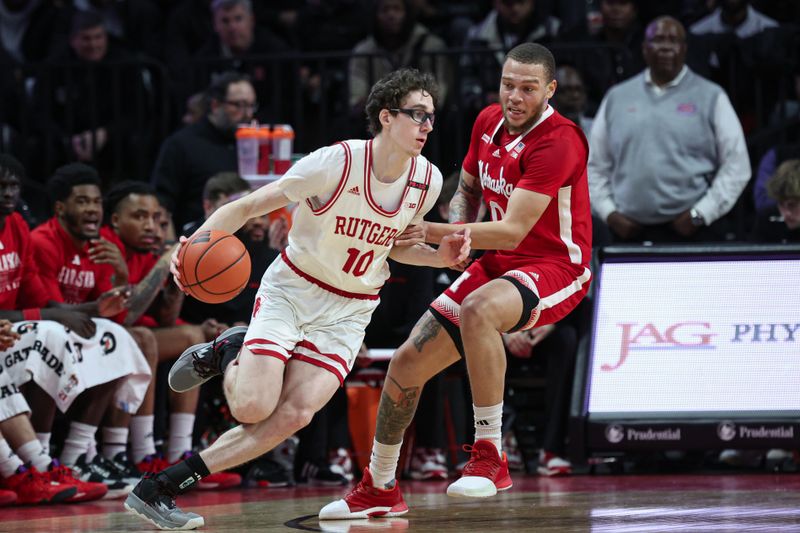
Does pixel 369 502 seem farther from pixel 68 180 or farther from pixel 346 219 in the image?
pixel 68 180

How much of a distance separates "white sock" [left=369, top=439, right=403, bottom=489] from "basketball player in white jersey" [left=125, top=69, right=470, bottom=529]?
0.55 meters

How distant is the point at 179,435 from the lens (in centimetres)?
770

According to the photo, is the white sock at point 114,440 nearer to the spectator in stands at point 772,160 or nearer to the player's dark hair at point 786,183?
the player's dark hair at point 786,183

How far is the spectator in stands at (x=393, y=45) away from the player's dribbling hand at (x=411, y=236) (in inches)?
171

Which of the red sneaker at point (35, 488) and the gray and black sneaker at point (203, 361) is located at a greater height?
the gray and black sneaker at point (203, 361)

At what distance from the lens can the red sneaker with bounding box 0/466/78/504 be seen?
6.68 meters

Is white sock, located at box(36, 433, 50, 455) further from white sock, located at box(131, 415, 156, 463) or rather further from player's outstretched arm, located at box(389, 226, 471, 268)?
player's outstretched arm, located at box(389, 226, 471, 268)

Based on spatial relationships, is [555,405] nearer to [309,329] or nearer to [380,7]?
[309,329]

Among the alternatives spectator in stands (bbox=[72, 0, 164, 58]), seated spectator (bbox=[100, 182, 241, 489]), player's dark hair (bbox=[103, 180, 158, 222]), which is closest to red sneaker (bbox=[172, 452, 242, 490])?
seated spectator (bbox=[100, 182, 241, 489])

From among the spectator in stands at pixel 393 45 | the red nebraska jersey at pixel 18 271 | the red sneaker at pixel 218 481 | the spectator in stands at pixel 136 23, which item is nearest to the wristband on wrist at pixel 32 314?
the red nebraska jersey at pixel 18 271

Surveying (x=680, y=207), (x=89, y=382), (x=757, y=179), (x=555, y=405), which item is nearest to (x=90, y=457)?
(x=89, y=382)

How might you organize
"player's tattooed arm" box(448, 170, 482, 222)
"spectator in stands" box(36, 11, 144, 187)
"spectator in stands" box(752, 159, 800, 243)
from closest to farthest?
"player's tattooed arm" box(448, 170, 482, 222) < "spectator in stands" box(752, 159, 800, 243) < "spectator in stands" box(36, 11, 144, 187)

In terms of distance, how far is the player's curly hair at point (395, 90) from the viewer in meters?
5.61

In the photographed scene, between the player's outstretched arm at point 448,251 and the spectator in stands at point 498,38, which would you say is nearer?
the player's outstretched arm at point 448,251
